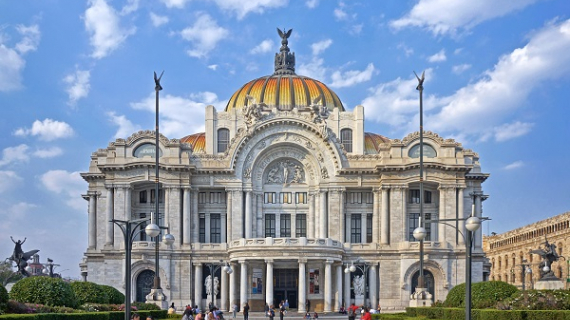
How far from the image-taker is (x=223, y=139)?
308ft

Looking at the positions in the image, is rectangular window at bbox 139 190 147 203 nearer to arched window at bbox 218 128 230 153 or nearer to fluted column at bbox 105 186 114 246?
fluted column at bbox 105 186 114 246

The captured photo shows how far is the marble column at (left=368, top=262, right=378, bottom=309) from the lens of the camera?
8756 cm

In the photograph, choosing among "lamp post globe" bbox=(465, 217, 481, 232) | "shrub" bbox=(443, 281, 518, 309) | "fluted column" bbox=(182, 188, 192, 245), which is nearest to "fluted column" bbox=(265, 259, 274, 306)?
"fluted column" bbox=(182, 188, 192, 245)

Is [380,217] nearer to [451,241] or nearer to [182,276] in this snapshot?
[451,241]

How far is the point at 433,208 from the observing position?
9000 cm

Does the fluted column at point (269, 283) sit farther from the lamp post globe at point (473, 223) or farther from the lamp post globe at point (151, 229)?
the lamp post globe at point (473, 223)

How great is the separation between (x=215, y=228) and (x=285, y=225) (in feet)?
25.5

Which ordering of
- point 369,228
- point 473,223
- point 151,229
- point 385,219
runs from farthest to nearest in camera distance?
point 369,228, point 385,219, point 151,229, point 473,223

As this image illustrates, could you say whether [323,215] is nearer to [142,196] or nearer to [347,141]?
[347,141]

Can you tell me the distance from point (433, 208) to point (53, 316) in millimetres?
57029

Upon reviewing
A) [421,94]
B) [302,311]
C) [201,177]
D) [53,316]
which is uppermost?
[421,94]

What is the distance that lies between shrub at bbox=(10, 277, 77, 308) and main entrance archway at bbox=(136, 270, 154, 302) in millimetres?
38000

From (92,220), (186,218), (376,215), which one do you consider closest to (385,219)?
(376,215)

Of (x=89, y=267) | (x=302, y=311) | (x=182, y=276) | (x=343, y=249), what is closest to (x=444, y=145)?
(x=343, y=249)
